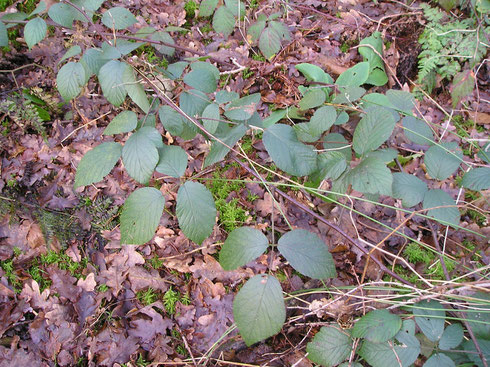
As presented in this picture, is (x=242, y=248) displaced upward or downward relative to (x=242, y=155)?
downward

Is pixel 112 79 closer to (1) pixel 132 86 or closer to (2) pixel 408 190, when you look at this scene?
(1) pixel 132 86

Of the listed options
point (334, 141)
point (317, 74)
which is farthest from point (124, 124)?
point (317, 74)

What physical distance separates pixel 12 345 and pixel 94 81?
6.44ft

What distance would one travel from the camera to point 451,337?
1380 millimetres

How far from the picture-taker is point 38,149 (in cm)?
243

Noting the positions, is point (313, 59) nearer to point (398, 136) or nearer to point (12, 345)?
point (398, 136)

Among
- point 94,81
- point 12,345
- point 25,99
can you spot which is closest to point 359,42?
point 94,81

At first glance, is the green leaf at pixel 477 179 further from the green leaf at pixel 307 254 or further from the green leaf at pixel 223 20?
the green leaf at pixel 223 20

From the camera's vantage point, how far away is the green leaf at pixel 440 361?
1.31 m

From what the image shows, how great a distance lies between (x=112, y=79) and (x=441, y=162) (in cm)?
163

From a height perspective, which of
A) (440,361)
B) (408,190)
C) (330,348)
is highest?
(408,190)

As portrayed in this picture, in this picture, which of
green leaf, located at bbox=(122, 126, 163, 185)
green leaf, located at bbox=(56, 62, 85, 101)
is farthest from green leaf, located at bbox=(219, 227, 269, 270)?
green leaf, located at bbox=(56, 62, 85, 101)

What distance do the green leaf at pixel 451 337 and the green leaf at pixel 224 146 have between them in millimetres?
1224

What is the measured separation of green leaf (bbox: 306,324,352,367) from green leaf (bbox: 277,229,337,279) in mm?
320
